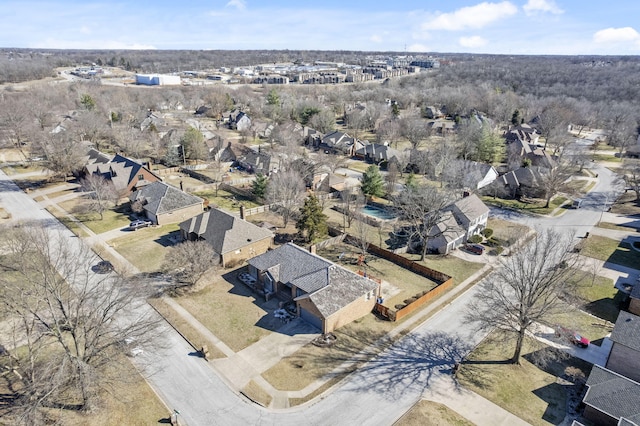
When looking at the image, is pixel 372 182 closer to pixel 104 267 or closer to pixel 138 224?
pixel 138 224

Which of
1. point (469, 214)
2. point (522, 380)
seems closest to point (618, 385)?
point (522, 380)

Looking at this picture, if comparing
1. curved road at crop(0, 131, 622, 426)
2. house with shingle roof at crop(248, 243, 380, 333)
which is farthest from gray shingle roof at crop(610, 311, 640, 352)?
house with shingle roof at crop(248, 243, 380, 333)

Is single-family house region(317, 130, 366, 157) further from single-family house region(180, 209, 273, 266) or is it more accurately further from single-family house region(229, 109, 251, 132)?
single-family house region(180, 209, 273, 266)

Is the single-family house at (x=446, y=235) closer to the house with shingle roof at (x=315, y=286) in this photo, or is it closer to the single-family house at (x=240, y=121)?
the house with shingle roof at (x=315, y=286)

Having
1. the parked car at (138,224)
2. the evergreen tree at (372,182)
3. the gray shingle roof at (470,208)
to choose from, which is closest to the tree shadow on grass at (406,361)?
the gray shingle roof at (470,208)

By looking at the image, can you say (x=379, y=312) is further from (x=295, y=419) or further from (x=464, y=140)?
(x=464, y=140)
